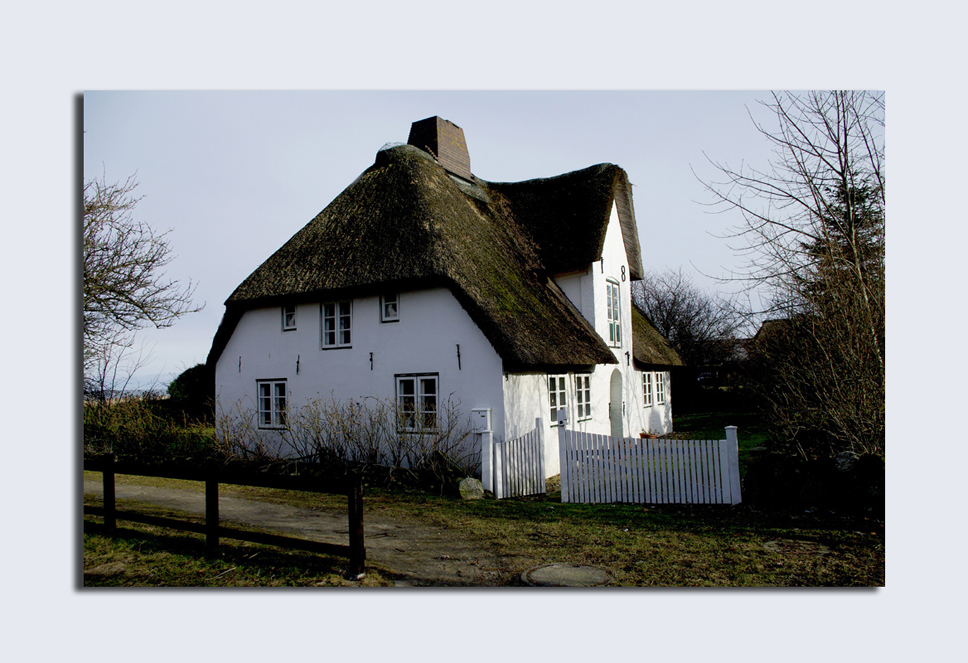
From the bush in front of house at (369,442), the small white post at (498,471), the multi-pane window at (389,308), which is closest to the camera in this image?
the small white post at (498,471)

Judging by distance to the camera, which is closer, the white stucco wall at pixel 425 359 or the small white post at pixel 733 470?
the small white post at pixel 733 470


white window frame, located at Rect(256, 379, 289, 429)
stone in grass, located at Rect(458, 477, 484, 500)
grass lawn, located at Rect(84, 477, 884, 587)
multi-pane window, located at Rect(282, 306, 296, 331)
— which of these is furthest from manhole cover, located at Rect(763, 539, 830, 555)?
multi-pane window, located at Rect(282, 306, 296, 331)

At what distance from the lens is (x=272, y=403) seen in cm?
1248

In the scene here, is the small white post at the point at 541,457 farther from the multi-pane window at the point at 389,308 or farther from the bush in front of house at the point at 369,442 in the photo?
the multi-pane window at the point at 389,308

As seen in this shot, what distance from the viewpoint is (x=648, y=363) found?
16500 mm

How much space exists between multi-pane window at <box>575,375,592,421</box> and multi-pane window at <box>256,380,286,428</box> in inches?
229

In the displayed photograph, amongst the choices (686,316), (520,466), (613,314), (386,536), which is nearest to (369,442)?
(520,466)

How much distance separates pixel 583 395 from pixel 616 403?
2.73 meters

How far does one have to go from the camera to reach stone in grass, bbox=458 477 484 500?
8688 millimetres

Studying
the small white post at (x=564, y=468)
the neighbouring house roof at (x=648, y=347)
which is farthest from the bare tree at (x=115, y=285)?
the neighbouring house roof at (x=648, y=347)

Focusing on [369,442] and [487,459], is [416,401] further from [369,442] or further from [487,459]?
[487,459]

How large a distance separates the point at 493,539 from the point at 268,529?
259 centimetres

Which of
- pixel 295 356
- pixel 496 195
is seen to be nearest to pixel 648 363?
pixel 496 195

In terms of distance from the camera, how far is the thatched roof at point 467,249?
33.9ft
